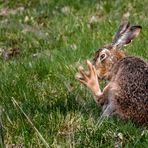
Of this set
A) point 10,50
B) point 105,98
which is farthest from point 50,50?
point 105,98

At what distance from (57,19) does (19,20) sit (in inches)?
31.7

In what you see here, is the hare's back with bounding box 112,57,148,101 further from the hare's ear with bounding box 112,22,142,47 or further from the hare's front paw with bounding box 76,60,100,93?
the hare's ear with bounding box 112,22,142,47

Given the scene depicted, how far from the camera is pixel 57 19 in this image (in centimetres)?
1268

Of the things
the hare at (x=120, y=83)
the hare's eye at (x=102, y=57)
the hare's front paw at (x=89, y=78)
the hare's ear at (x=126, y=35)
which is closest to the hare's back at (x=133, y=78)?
the hare at (x=120, y=83)

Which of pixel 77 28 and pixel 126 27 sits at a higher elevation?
pixel 126 27

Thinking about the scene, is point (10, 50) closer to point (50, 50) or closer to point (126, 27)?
point (50, 50)

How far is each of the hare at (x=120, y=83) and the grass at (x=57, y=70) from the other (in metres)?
0.13

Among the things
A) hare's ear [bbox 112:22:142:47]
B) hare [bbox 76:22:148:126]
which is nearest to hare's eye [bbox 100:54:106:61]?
hare [bbox 76:22:148:126]

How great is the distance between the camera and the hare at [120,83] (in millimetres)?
6078

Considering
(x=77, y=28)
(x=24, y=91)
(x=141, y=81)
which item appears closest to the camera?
(x=141, y=81)

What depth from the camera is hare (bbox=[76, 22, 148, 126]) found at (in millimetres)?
6078

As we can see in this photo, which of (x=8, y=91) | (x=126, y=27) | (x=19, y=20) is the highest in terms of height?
(x=126, y=27)

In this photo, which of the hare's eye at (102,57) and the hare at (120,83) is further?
the hare's eye at (102,57)

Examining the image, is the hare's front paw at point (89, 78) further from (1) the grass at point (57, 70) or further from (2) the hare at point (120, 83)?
(1) the grass at point (57, 70)
